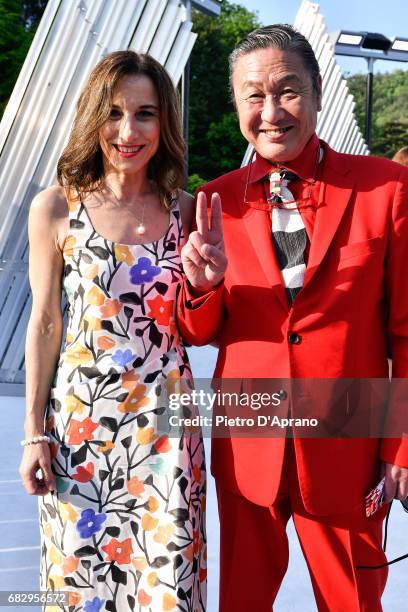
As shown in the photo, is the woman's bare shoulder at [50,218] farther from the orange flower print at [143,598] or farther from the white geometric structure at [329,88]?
the white geometric structure at [329,88]

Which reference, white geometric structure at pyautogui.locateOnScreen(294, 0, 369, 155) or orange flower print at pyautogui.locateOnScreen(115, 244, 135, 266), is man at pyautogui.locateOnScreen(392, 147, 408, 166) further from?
white geometric structure at pyautogui.locateOnScreen(294, 0, 369, 155)

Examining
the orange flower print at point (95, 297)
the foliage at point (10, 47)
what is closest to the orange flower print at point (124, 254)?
the orange flower print at point (95, 297)

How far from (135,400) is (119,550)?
16.5 inches

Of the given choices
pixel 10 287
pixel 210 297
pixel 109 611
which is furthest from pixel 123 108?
pixel 10 287

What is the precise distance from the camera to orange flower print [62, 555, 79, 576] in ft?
8.05

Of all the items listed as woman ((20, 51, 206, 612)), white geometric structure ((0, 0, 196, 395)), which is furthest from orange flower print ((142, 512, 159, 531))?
white geometric structure ((0, 0, 196, 395))

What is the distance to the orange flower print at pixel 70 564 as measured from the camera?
246 cm

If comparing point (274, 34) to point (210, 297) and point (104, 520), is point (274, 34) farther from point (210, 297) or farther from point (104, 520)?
point (104, 520)

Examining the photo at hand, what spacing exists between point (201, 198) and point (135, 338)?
1.45ft

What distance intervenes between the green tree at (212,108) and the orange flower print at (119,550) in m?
33.3

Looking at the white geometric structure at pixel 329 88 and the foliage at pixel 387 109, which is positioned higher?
the foliage at pixel 387 109

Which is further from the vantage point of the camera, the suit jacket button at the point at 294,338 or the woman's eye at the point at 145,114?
the woman's eye at the point at 145,114

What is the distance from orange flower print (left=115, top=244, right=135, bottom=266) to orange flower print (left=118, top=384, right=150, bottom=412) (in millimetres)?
358

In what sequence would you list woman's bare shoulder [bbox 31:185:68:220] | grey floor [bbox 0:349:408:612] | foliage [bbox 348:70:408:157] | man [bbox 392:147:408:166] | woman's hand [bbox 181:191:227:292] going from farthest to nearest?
foliage [bbox 348:70:408:157], man [bbox 392:147:408:166], grey floor [bbox 0:349:408:612], woman's bare shoulder [bbox 31:185:68:220], woman's hand [bbox 181:191:227:292]
